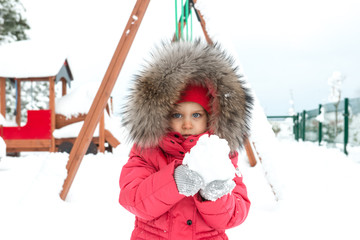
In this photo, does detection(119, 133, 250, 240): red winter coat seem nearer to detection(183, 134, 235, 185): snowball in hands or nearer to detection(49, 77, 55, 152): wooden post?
detection(183, 134, 235, 185): snowball in hands

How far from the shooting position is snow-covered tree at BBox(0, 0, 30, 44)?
11316mm

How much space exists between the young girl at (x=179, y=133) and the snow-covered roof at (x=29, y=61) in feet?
18.5

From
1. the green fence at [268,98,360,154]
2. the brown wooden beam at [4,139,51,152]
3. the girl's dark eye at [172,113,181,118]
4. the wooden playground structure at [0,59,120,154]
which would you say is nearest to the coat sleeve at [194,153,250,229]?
the girl's dark eye at [172,113,181,118]

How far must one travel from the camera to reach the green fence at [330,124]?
685 cm

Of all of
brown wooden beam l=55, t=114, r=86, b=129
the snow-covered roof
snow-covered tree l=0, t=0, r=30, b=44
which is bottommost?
brown wooden beam l=55, t=114, r=86, b=129

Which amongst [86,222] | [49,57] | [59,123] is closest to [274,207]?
[86,222]

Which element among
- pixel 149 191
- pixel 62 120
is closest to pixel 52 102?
pixel 62 120

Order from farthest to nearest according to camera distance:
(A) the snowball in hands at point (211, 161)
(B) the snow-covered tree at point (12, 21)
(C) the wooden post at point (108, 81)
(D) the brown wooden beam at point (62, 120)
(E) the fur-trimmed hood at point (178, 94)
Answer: (B) the snow-covered tree at point (12, 21)
(D) the brown wooden beam at point (62, 120)
(C) the wooden post at point (108, 81)
(E) the fur-trimmed hood at point (178, 94)
(A) the snowball in hands at point (211, 161)

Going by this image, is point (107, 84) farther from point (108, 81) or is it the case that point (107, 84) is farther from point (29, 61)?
point (29, 61)

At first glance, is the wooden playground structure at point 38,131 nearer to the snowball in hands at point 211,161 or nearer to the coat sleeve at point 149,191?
the coat sleeve at point 149,191

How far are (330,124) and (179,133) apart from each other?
8668mm

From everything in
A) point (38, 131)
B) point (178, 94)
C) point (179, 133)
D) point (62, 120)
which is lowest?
point (38, 131)

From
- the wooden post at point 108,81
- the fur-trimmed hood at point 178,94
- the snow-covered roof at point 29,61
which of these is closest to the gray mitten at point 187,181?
the fur-trimmed hood at point 178,94

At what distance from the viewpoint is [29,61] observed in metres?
6.49
